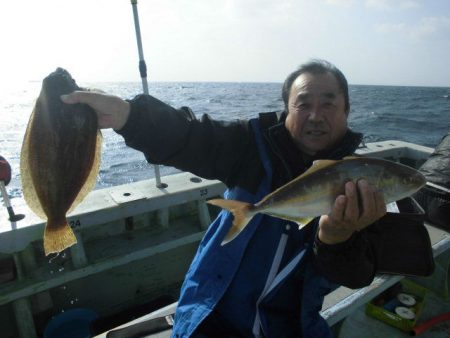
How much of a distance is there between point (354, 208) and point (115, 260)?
3.39 meters

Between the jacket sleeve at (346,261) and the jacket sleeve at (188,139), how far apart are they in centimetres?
93

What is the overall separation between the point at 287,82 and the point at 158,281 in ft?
12.4

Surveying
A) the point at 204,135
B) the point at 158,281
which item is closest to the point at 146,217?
the point at 158,281

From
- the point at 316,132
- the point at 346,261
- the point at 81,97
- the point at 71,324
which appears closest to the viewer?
the point at 81,97

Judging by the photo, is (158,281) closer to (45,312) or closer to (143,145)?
(45,312)

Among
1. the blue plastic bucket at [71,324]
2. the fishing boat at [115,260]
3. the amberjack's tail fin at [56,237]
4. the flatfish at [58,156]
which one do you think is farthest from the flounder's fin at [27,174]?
the blue plastic bucket at [71,324]

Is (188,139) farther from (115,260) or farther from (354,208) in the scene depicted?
(115,260)

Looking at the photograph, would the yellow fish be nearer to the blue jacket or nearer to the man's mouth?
the blue jacket

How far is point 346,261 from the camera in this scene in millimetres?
2512

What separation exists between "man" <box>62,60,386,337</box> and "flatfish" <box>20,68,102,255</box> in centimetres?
18

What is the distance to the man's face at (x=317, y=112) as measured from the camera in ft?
9.11

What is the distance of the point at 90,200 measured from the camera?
4.60 meters

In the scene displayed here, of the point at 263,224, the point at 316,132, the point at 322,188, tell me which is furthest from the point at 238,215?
the point at 316,132

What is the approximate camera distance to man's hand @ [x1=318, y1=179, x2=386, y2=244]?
2260 mm
